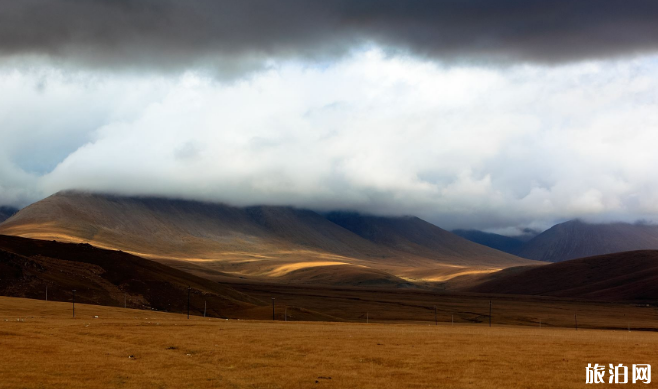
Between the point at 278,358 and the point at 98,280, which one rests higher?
the point at 98,280

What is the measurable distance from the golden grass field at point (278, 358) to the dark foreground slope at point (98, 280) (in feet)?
149

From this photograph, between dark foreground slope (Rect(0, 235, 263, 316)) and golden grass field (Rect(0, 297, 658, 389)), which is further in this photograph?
dark foreground slope (Rect(0, 235, 263, 316))

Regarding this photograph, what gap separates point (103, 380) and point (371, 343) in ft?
69.2

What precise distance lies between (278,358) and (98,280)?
247 feet

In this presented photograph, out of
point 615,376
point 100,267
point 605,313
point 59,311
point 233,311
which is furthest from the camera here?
point 605,313

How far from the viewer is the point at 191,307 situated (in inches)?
4023

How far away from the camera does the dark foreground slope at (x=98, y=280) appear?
317ft

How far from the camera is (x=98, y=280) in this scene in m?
106

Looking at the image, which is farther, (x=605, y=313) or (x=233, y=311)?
(x=605, y=313)

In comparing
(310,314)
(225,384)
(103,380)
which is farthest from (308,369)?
(310,314)

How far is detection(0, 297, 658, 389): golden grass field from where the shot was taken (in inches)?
1240

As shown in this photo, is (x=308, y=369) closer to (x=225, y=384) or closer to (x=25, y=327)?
(x=225, y=384)

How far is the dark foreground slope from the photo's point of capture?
317 ft

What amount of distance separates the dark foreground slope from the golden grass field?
45.4 m
